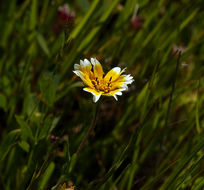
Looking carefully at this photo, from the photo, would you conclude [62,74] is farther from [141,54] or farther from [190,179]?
[190,179]

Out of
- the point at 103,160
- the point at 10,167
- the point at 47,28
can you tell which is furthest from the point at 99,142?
the point at 47,28

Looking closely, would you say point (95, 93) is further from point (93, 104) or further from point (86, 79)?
point (93, 104)

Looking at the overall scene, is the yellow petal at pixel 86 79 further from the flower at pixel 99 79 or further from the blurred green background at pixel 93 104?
the blurred green background at pixel 93 104

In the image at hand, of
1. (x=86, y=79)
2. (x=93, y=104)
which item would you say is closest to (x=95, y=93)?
(x=86, y=79)

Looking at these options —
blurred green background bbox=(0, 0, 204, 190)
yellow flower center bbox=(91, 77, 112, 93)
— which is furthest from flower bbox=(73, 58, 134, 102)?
blurred green background bbox=(0, 0, 204, 190)

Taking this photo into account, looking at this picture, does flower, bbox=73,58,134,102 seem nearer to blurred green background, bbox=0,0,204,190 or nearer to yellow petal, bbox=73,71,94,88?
yellow petal, bbox=73,71,94,88
